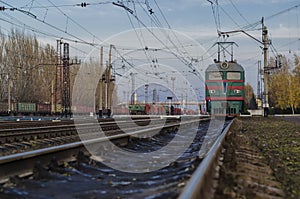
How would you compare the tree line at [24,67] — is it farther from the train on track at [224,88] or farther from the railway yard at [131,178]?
the railway yard at [131,178]

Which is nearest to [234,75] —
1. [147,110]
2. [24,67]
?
[147,110]

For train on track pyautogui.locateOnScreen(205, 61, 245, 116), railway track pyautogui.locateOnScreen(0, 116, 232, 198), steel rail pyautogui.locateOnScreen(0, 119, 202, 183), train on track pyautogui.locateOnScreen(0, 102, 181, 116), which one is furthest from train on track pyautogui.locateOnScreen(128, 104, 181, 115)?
railway track pyautogui.locateOnScreen(0, 116, 232, 198)

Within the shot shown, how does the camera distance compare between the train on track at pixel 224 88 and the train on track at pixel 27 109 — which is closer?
the train on track at pixel 224 88

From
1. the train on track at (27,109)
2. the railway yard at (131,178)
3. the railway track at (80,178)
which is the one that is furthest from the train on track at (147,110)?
the railway track at (80,178)

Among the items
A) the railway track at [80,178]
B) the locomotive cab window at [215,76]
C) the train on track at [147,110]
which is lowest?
the railway track at [80,178]

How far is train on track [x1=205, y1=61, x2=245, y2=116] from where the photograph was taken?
30.7m

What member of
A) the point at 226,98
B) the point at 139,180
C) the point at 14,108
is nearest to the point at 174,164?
the point at 139,180

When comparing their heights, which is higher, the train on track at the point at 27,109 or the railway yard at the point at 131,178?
the train on track at the point at 27,109

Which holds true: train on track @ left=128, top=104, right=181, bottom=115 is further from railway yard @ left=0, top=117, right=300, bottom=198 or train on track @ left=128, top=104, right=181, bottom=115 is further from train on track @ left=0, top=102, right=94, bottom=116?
railway yard @ left=0, top=117, right=300, bottom=198

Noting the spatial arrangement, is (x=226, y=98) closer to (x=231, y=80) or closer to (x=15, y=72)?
(x=231, y=80)

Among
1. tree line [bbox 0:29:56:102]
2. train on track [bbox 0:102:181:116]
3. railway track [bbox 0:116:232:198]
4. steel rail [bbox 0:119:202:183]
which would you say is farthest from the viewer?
tree line [bbox 0:29:56:102]

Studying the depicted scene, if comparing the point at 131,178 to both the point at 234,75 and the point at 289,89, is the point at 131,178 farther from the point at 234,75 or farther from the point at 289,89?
the point at 289,89

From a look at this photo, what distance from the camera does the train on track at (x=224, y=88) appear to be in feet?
101

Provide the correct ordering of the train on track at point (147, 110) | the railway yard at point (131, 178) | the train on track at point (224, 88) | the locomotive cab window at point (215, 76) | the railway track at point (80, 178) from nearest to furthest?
the railway yard at point (131, 178)
the railway track at point (80, 178)
the train on track at point (224, 88)
the locomotive cab window at point (215, 76)
the train on track at point (147, 110)
